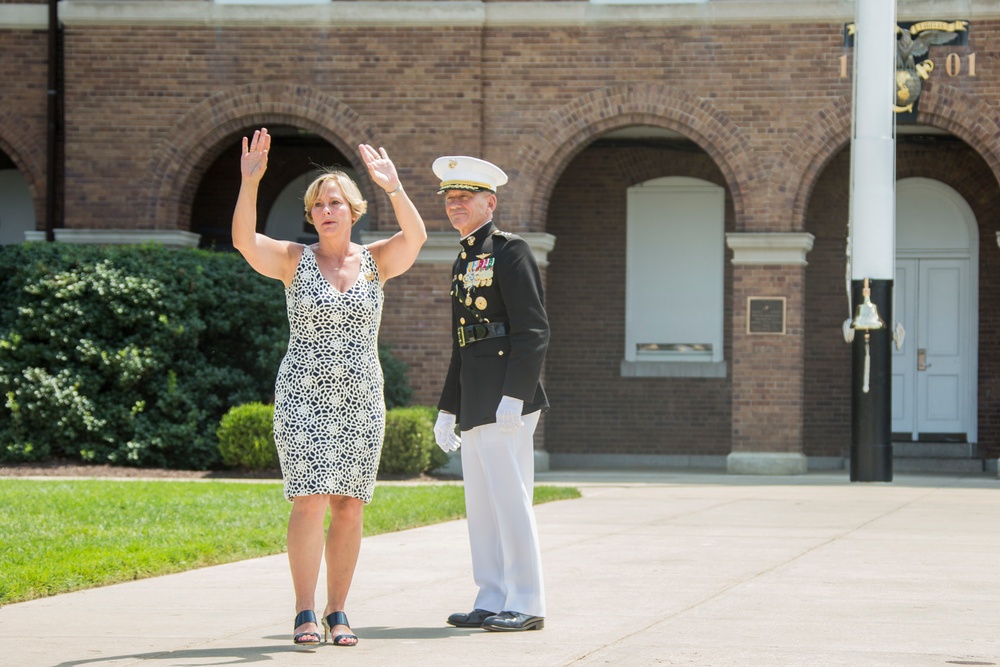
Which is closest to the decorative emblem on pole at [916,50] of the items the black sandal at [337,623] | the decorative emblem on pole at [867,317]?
the decorative emblem on pole at [867,317]

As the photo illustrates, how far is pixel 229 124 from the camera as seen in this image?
17031 millimetres

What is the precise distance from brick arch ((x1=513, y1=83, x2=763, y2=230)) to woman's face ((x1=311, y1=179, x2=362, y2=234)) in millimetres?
11083

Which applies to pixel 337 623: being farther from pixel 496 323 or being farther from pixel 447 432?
pixel 496 323

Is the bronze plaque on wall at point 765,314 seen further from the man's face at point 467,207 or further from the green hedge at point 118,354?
the man's face at point 467,207

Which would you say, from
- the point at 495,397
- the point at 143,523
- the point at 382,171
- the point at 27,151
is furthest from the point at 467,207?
the point at 27,151

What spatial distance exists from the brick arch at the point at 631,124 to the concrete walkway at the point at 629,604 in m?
6.54

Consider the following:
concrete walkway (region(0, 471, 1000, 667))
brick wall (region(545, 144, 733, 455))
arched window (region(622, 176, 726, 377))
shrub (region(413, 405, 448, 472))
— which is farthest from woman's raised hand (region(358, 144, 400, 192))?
arched window (region(622, 176, 726, 377))

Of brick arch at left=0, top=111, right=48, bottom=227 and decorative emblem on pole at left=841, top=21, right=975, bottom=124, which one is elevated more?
decorative emblem on pole at left=841, top=21, right=975, bottom=124

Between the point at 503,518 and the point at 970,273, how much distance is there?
13.9 metres

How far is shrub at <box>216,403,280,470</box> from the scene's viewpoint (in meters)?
14.6

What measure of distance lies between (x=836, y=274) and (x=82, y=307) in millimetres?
9102

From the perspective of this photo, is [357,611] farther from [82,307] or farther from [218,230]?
[218,230]

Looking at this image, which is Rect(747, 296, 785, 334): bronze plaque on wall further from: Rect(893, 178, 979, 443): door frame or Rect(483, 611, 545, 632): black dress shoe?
Rect(483, 611, 545, 632): black dress shoe

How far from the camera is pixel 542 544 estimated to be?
29.4ft
